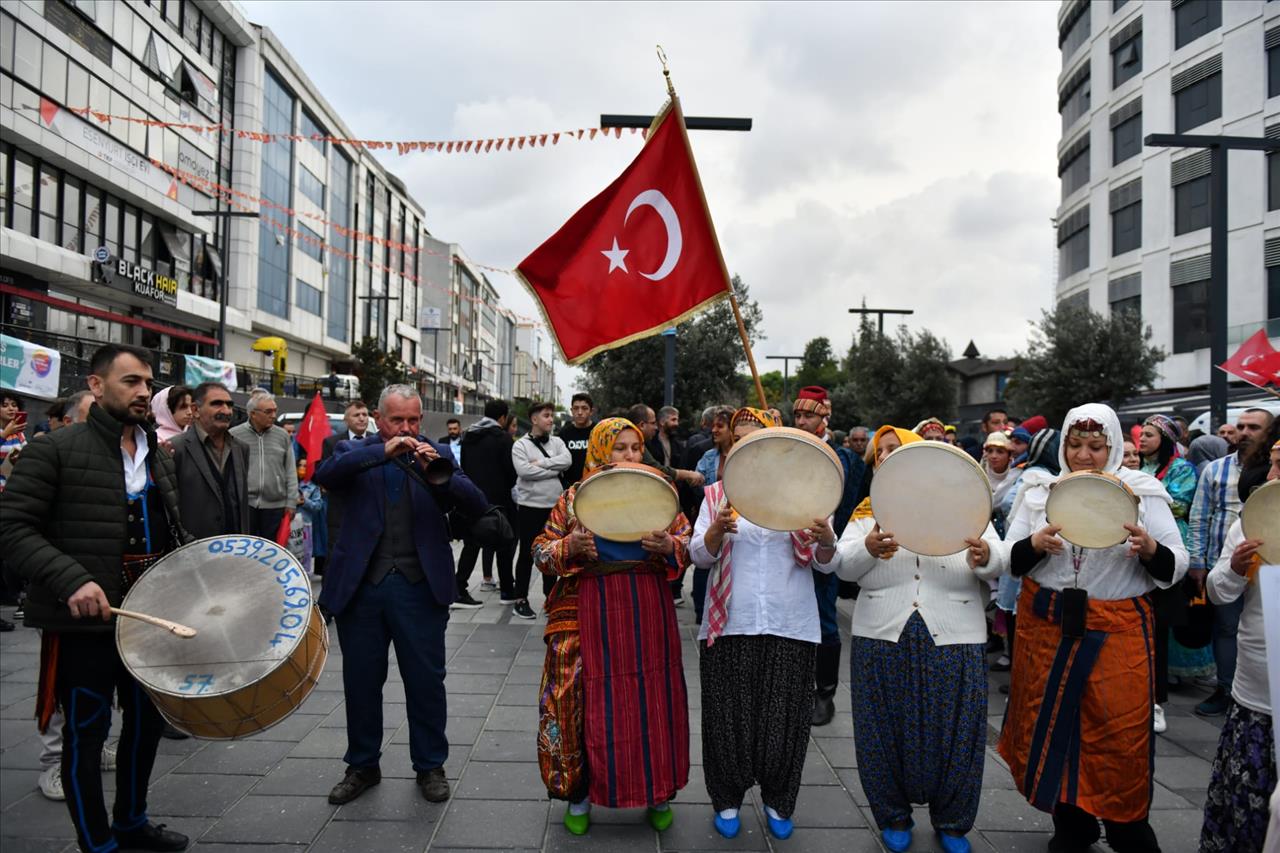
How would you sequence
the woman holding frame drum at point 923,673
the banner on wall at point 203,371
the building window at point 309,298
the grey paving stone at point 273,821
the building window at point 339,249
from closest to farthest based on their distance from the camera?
the woman holding frame drum at point 923,673, the grey paving stone at point 273,821, the banner on wall at point 203,371, the building window at point 309,298, the building window at point 339,249

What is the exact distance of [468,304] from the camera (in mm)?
97688

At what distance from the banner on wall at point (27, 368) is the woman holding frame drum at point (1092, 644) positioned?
36.2ft

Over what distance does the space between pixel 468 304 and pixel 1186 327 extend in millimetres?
77756

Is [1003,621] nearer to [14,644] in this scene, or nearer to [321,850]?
[321,850]

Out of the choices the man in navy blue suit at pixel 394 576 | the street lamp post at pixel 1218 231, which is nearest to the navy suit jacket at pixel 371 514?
the man in navy blue suit at pixel 394 576

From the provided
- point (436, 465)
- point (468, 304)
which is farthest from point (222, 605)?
point (468, 304)

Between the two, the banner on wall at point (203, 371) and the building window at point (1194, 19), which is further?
the building window at point (1194, 19)

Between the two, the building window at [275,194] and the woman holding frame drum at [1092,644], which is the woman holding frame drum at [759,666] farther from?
the building window at [275,194]

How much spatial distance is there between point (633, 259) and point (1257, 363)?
6.55 metres

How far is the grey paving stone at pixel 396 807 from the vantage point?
3840 millimetres

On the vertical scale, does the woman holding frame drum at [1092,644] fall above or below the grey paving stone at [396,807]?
above

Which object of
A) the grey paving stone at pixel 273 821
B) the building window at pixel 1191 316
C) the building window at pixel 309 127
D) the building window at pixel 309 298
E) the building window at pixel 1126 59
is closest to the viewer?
the grey paving stone at pixel 273 821

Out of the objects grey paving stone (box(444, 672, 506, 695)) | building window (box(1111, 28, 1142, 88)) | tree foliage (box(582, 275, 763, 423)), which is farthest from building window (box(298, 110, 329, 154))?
grey paving stone (box(444, 672, 506, 695))

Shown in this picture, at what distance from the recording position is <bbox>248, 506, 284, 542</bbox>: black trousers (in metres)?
7.21
